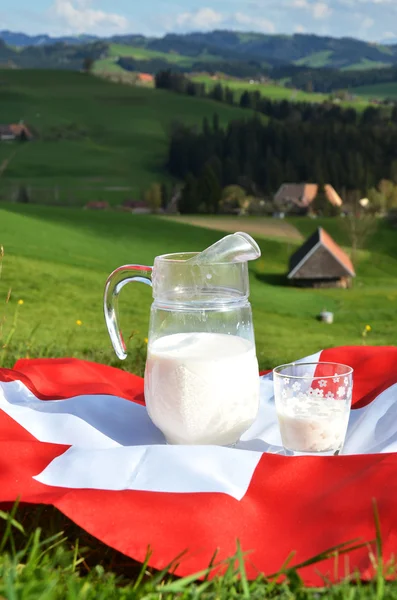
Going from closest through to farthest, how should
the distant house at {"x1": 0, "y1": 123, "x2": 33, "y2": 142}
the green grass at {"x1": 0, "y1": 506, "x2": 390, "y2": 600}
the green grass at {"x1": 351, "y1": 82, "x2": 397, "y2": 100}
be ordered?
the green grass at {"x1": 0, "y1": 506, "x2": 390, "y2": 600} → the distant house at {"x1": 0, "y1": 123, "x2": 33, "y2": 142} → the green grass at {"x1": 351, "y1": 82, "x2": 397, "y2": 100}

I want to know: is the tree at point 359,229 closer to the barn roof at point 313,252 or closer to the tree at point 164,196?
the barn roof at point 313,252

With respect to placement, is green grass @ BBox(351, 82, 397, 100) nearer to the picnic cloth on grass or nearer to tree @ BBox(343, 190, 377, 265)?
tree @ BBox(343, 190, 377, 265)

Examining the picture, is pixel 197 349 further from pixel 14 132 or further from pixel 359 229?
pixel 14 132

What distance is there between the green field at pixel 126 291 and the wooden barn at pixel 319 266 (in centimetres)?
99

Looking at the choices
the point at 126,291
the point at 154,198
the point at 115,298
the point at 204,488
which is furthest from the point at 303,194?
the point at 204,488

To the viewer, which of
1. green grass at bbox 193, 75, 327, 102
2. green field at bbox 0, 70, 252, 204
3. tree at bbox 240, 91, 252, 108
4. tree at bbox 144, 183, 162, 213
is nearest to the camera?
tree at bbox 144, 183, 162, 213

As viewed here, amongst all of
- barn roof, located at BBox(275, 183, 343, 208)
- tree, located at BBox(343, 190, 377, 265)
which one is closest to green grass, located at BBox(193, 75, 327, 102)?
barn roof, located at BBox(275, 183, 343, 208)

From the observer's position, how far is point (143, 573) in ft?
5.65

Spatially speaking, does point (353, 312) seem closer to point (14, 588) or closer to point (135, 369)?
point (135, 369)

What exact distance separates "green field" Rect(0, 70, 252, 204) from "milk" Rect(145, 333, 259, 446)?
77.2 metres

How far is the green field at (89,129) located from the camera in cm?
8500

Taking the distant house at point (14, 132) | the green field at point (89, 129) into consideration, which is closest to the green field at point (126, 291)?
the green field at point (89, 129)

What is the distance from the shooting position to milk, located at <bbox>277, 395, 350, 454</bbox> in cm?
227

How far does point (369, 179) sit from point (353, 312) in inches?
2520
